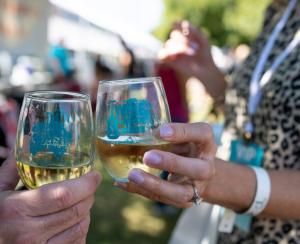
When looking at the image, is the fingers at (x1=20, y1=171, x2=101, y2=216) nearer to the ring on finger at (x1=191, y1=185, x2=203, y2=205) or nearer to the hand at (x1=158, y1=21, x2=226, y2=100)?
the ring on finger at (x1=191, y1=185, x2=203, y2=205)

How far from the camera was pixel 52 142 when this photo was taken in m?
0.69

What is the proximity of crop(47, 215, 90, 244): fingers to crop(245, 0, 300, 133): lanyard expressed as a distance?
80cm

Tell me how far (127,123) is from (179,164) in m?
0.12

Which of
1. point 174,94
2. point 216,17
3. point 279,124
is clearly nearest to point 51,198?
point 279,124

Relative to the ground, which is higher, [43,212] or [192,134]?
[192,134]

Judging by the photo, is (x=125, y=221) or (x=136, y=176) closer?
(x=136, y=176)

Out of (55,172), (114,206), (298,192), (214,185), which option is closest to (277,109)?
(298,192)

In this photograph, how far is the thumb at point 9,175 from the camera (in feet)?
2.48

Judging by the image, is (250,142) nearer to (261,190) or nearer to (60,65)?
(261,190)

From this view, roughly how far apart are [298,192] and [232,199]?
183mm

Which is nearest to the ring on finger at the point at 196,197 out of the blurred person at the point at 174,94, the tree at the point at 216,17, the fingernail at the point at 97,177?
the fingernail at the point at 97,177

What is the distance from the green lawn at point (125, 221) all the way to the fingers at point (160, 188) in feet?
10.8

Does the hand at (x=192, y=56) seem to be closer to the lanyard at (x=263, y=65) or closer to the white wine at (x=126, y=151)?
the lanyard at (x=263, y=65)

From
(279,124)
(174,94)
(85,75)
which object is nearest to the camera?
(279,124)
